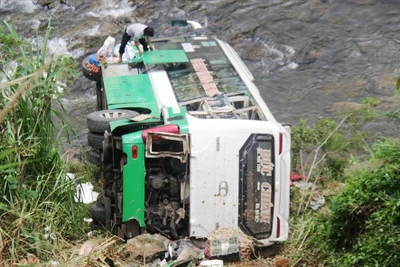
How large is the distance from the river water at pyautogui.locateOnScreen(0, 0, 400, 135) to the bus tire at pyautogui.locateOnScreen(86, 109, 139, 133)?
21.4 feet

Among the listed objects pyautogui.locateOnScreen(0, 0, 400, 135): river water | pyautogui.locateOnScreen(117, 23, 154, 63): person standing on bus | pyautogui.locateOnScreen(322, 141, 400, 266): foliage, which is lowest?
pyautogui.locateOnScreen(0, 0, 400, 135): river water

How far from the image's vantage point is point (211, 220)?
7.71 metres

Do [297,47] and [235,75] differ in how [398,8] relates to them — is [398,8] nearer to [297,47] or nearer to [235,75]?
[297,47]

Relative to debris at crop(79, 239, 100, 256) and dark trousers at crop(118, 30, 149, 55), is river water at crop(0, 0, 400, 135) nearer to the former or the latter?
dark trousers at crop(118, 30, 149, 55)

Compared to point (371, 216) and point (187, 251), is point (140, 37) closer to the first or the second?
point (187, 251)

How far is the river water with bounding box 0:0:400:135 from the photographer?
1555cm

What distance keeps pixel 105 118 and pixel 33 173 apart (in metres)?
1.37

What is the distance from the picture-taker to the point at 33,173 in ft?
22.4

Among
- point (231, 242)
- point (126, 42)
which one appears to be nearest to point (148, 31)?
point (126, 42)

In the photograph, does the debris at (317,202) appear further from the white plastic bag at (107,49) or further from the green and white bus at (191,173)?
the white plastic bag at (107,49)

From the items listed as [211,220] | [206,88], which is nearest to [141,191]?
→ [211,220]

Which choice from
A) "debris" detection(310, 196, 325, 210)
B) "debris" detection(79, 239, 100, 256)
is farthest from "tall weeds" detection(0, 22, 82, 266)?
"debris" detection(310, 196, 325, 210)

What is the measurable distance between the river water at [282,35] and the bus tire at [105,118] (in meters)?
6.51

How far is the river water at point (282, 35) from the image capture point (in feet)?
51.0
